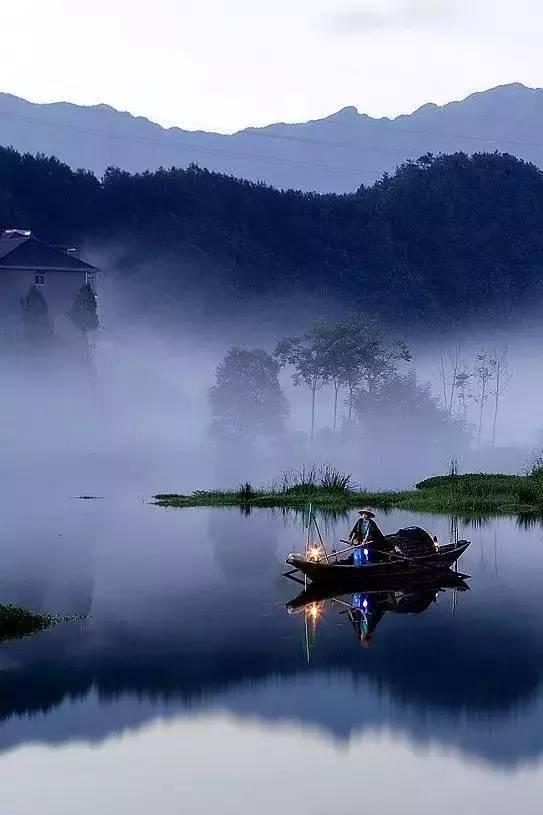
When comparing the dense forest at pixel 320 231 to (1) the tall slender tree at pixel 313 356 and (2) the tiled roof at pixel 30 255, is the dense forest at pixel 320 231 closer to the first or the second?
(2) the tiled roof at pixel 30 255

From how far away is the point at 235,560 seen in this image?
4869 cm

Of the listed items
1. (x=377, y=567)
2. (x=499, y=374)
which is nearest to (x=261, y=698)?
(x=377, y=567)

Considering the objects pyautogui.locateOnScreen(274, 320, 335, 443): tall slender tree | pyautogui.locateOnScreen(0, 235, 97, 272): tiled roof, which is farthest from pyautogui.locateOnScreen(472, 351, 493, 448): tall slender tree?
pyautogui.locateOnScreen(0, 235, 97, 272): tiled roof

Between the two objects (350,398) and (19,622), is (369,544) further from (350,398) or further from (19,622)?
(350,398)

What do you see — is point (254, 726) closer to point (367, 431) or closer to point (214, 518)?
point (214, 518)

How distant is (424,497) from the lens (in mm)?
65438

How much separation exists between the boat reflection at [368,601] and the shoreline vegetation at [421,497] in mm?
17316

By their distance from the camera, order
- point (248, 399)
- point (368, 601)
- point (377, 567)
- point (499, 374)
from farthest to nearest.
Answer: point (499, 374) → point (248, 399) → point (377, 567) → point (368, 601)

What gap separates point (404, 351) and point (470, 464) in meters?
25.7

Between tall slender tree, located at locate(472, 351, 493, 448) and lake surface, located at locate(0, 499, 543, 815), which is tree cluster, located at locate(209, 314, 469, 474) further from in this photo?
lake surface, located at locate(0, 499, 543, 815)

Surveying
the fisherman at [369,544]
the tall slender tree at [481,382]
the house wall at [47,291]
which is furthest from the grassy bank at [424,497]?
the tall slender tree at [481,382]

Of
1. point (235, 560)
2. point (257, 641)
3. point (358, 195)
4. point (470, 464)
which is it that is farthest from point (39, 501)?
point (358, 195)

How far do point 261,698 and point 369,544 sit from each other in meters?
12.1

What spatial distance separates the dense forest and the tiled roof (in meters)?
19.0
